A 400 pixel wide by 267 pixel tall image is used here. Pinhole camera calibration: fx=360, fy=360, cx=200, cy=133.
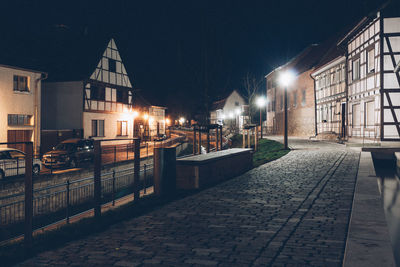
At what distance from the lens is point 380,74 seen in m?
19.4

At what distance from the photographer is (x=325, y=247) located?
467 centimetres

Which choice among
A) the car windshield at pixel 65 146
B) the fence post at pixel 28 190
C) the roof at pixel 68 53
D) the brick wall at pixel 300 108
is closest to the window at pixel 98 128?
the roof at pixel 68 53

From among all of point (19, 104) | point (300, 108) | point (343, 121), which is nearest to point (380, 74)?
point (343, 121)

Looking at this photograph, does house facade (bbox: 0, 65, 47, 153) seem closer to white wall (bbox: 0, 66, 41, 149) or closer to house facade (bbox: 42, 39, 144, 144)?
white wall (bbox: 0, 66, 41, 149)

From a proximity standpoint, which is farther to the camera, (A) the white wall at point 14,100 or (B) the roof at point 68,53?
(B) the roof at point 68,53

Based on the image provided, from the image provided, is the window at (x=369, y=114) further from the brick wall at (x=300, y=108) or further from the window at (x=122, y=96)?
the window at (x=122, y=96)

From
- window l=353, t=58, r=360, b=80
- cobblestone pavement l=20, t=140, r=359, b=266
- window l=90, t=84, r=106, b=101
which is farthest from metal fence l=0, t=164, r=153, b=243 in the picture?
window l=90, t=84, r=106, b=101

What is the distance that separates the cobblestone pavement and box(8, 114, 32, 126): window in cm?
1898

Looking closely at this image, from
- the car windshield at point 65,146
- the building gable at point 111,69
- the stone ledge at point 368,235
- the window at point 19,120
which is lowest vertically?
the stone ledge at point 368,235

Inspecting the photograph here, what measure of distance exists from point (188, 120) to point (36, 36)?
68.6 metres

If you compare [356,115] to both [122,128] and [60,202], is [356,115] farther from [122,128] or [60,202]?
[122,128]

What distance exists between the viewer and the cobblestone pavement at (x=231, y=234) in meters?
4.31

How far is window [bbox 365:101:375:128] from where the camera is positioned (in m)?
21.1

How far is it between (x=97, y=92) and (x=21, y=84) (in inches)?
350
